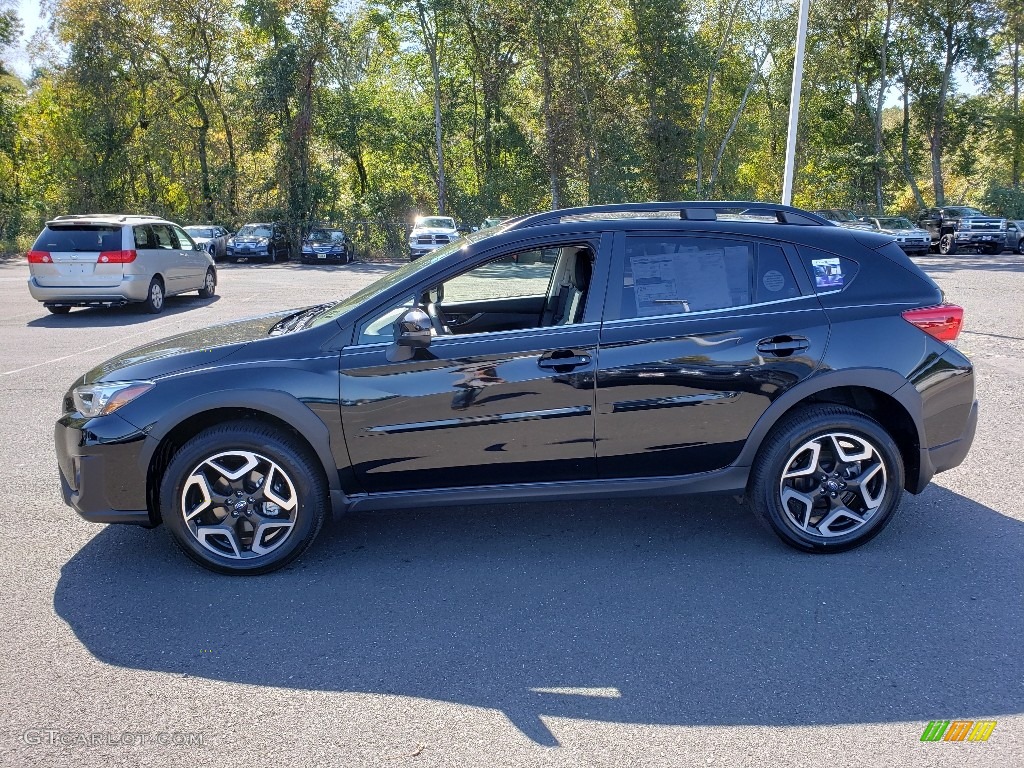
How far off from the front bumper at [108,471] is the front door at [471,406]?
40.4 inches

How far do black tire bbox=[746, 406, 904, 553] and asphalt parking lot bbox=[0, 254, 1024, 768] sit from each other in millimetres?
136

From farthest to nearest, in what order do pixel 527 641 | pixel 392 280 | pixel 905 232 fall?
pixel 905 232 → pixel 392 280 → pixel 527 641

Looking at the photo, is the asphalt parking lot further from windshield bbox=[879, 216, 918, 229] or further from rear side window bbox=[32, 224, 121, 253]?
windshield bbox=[879, 216, 918, 229]

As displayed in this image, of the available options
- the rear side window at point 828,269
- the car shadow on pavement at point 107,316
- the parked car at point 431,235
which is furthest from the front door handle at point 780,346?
the parked car at point 431,235

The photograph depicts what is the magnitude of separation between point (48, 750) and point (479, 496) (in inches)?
80.7

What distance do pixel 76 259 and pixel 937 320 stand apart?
44.3 feet

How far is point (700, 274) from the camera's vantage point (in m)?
4.36

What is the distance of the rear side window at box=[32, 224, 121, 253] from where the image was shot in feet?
45.9

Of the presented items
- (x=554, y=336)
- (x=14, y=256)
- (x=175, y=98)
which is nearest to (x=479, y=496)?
(x=554, y=336)

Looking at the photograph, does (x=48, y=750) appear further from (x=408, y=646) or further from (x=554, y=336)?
(x=554, y=336)

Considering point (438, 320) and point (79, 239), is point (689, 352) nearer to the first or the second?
point (438, 320)

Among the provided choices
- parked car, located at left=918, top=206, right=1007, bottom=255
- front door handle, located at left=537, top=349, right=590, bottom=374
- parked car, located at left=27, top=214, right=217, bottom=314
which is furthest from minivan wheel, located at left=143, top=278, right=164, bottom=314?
parked car, located at left=918, top=206, right=1007, bottom=255

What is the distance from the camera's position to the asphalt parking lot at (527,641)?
289 cm
